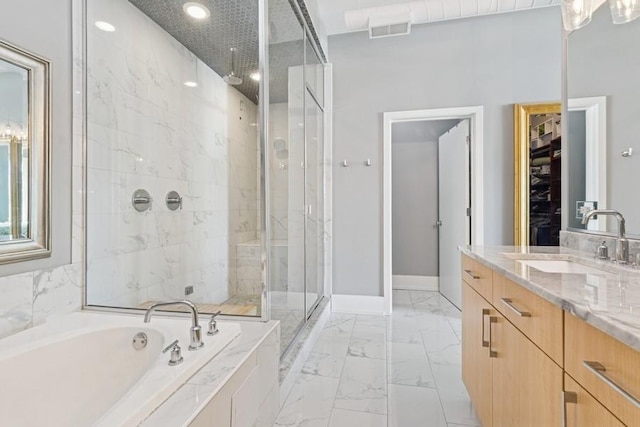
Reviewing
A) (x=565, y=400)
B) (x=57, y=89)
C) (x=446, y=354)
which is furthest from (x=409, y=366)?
(x=57, y=89)

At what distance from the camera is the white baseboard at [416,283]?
13.6 feet

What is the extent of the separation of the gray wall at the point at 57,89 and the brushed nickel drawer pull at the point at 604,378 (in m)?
2.02

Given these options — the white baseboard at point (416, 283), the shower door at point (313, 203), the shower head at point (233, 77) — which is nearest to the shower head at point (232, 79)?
the shower head at point (233, 77)

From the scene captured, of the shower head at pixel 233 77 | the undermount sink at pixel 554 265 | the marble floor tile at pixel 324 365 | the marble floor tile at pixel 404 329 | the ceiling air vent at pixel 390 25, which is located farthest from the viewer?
the ceiling air vent at pixel 390 25

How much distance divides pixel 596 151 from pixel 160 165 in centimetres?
Answer: 281

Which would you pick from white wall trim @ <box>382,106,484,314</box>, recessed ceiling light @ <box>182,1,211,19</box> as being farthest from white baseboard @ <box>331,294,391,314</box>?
recessed ceiling light @ <box>182,1,211,19</box>

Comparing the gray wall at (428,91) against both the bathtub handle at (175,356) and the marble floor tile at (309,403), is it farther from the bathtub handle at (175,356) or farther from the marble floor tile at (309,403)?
the bathtub handle at (175,356)

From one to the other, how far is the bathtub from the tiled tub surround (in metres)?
0.49

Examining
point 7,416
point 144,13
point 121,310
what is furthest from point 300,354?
point 144,13

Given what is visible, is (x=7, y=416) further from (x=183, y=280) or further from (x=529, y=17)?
(x=529, y=17)

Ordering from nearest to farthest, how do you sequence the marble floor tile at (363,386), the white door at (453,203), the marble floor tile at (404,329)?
the marble floor tile at (363,386), the marble floor tile at (404,329), the white door at (453,203)

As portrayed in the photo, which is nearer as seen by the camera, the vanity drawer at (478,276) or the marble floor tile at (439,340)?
the vanity drawer at (478,276)

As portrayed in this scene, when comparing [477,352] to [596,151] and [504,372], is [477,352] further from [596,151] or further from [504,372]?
[596,151]

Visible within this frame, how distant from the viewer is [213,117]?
10.2 feet
